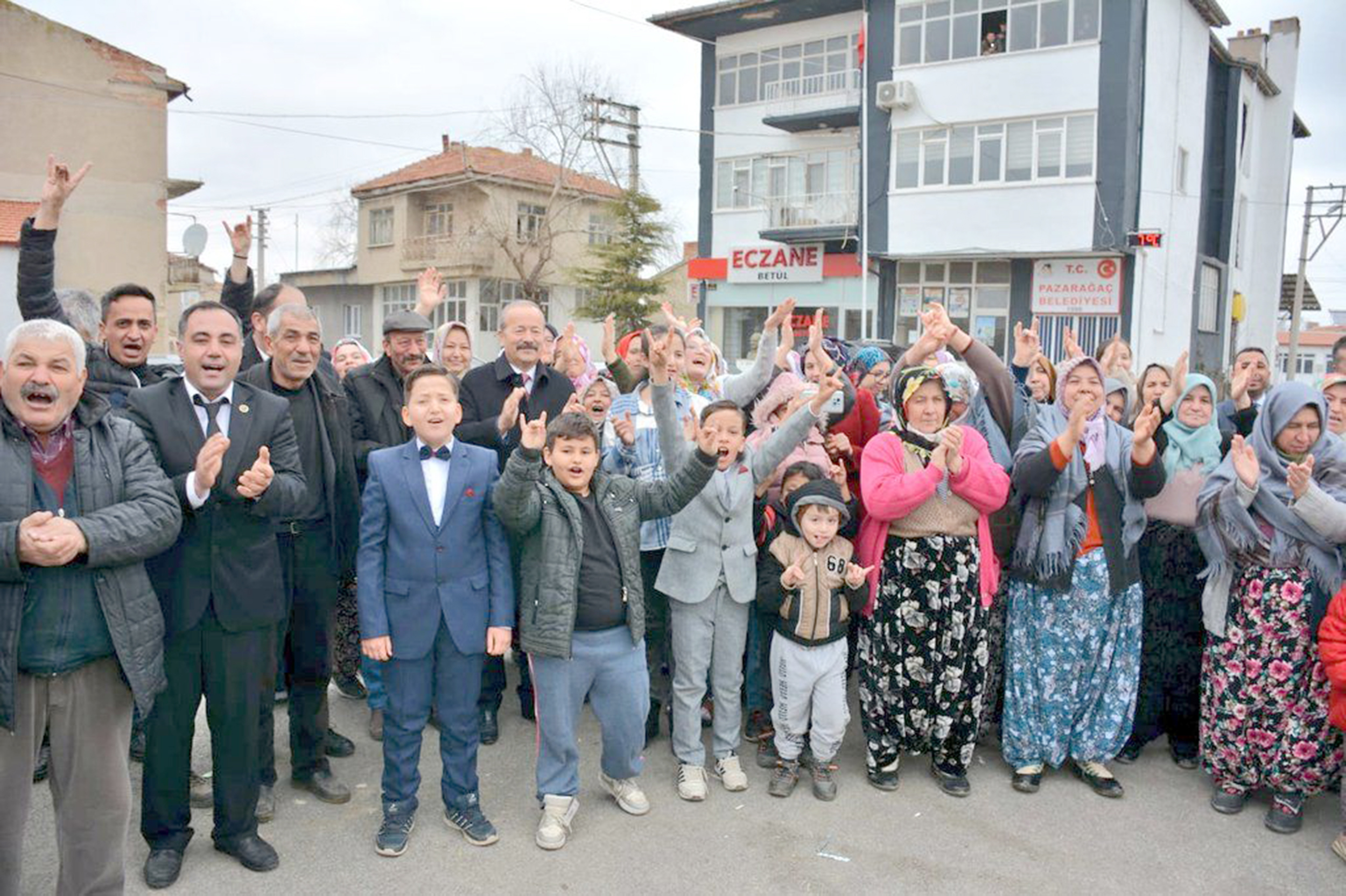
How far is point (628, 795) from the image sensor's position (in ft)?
14.4

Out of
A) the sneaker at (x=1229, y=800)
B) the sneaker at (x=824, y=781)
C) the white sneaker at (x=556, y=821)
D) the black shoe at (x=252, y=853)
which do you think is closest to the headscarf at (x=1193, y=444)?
the sneaker at (x=1229, y=800)

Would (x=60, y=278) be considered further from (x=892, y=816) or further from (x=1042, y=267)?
(x=892, y=816)

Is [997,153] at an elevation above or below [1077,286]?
above

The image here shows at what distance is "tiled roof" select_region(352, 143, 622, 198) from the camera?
37688 millimetres

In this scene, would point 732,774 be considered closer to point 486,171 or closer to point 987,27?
point 987,27

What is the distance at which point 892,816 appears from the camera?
4348mm

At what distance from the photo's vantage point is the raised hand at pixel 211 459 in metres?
3.39

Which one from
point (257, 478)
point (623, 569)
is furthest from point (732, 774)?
point (257, 478)

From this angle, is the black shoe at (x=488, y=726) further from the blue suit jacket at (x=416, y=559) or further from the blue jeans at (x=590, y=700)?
the blue suit jacket at (x=416, y=559)

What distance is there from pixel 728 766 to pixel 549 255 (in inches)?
1315

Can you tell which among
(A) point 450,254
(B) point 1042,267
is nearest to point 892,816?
(B) point 1042,267

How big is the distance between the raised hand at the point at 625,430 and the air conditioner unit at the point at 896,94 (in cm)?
2228

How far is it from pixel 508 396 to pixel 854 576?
2.15m

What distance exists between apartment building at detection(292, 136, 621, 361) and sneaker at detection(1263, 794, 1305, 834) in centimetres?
3285
